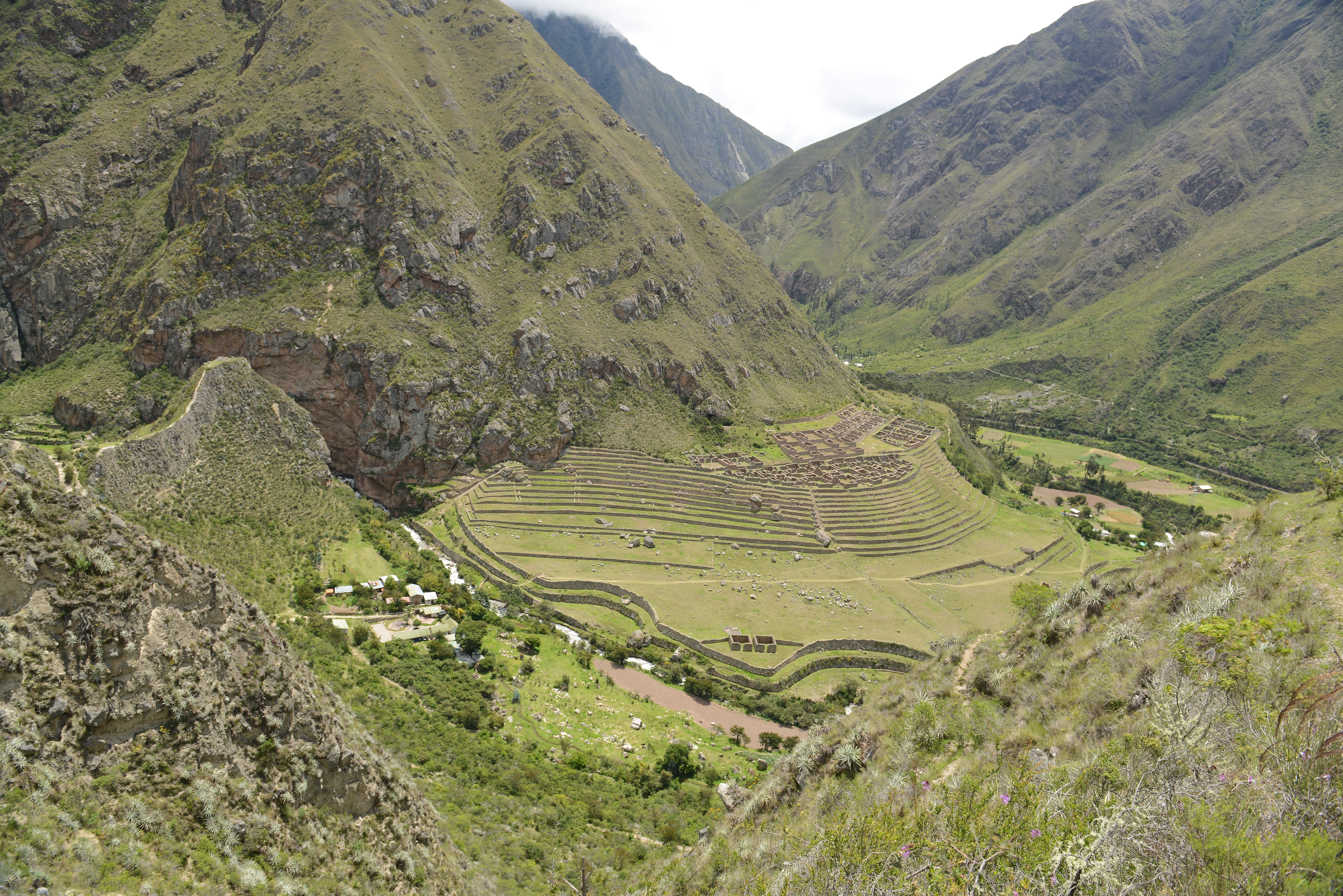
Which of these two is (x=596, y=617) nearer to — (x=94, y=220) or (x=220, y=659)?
(x=220, y=659)

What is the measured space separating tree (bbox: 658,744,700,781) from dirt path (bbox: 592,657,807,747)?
4730mm

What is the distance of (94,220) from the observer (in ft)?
222

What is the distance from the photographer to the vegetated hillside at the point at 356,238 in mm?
62750

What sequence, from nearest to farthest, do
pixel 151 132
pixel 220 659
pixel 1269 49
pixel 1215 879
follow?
pixel 1215 879 < pixel 220 659 < pixel 151 132 < pixel 1269 49

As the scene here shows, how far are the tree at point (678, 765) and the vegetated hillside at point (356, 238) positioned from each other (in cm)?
4109

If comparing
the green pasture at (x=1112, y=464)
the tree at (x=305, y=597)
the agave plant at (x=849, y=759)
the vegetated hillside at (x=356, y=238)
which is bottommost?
the green pasture at (x=1112, y=464)

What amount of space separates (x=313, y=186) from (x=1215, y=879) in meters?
88.7

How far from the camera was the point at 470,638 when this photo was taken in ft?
122

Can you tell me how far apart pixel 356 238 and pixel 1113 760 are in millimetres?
81865

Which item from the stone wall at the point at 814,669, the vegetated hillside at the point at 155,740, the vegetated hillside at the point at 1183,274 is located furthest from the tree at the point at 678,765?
the vegetated hillside at the point at 1183,274

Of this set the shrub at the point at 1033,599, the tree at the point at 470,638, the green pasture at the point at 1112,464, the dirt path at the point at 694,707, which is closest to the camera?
the shrub at the point at 1033,599

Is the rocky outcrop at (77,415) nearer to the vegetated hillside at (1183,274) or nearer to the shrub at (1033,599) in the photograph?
the shrub at (1033,599)

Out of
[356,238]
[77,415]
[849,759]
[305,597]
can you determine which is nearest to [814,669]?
[849,759]

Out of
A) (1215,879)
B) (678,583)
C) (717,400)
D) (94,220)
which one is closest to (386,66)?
(94,220)
